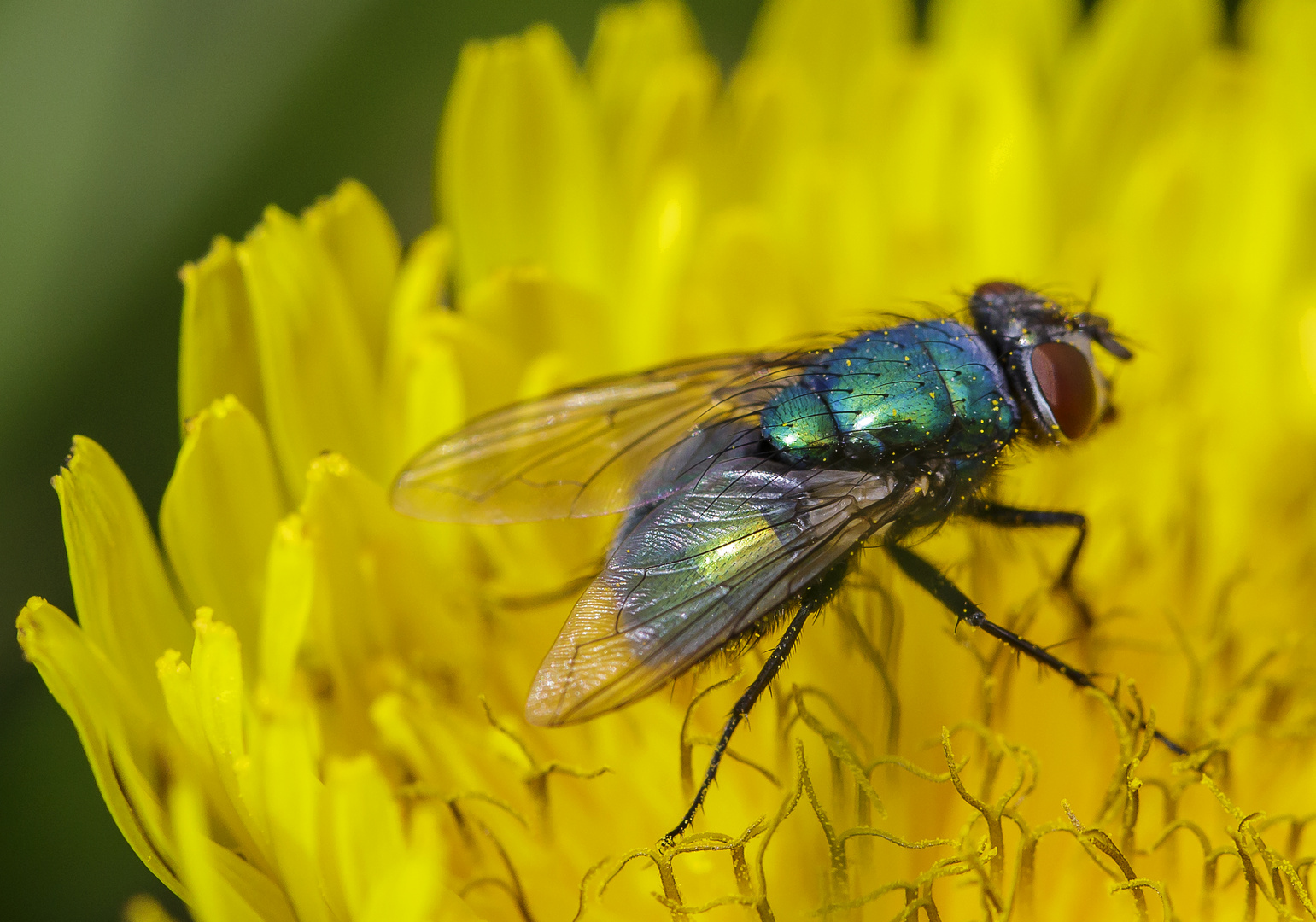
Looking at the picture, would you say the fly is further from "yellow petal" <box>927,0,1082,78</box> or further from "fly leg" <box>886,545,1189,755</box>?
"yellow petal" <box>927,0,1082,78</box>

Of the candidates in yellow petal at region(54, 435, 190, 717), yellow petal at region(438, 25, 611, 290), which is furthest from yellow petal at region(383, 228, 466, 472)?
yellow petal at region(54, 435, 190, 717)

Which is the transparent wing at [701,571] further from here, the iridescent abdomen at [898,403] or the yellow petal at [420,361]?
the yellow petal at [420,361]

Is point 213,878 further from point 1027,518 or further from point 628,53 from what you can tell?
point 628,53

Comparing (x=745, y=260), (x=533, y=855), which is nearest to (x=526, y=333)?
(x=745, y=260)

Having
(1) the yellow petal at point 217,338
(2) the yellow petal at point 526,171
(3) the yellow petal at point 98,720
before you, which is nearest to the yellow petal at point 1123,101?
(2) the yellow petal at point 526,171

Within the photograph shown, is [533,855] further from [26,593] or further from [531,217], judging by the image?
[531,217]
